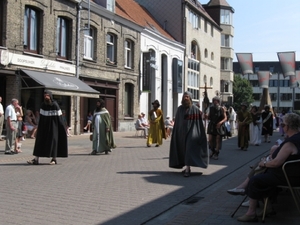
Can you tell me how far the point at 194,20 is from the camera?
41.8m

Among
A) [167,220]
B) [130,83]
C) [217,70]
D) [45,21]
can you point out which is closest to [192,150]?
[167,220]

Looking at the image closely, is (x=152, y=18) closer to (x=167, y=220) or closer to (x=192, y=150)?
(x=192, y=150)

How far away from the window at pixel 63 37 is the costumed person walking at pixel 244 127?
34.2ft

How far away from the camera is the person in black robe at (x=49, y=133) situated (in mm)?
10914

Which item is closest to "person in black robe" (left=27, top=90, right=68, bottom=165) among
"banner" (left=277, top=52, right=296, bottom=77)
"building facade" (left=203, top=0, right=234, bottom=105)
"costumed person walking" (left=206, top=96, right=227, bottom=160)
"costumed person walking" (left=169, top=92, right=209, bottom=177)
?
"costumed person walking" (left=169, top=92, right=209, bottom=177)

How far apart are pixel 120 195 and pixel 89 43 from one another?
1913cm

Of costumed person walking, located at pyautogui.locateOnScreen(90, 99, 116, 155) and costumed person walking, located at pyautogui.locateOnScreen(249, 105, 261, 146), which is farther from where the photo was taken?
costumed person walking, located at pyautogui.locateOnScreen(249, 105, 261, 146)

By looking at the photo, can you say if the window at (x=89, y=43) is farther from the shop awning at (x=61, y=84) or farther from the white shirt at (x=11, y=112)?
the white shirt at (x=11, y=112)

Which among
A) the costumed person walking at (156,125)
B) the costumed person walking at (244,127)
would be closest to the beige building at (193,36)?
the costumed person walking at (156,125)

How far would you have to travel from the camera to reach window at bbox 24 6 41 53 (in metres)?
20.4

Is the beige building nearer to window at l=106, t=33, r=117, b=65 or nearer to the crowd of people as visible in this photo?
window at l=106, t=33, r=117, b=65

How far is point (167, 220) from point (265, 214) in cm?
125

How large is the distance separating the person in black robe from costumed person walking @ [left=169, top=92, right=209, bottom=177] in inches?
121

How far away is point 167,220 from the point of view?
5.77 meters
